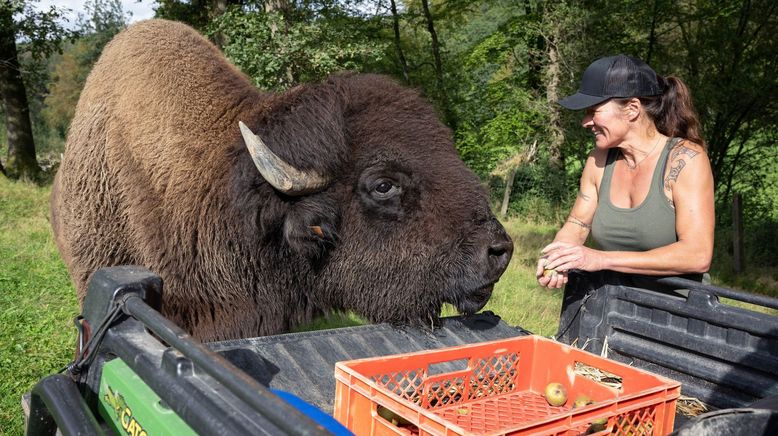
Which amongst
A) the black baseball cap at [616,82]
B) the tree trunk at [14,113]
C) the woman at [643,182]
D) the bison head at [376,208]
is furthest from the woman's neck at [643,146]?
the tree trunk at [14,113]

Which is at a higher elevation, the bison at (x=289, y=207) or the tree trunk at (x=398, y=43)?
the tree trunk at (x=398, y=43)

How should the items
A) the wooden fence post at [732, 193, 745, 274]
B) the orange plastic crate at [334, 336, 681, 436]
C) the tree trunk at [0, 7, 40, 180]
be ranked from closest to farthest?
the orange plastic crate at [334, 336, 681, 436] → the wooden fence post at [732, 193, 745, 274] → the tree trunk at [0, 7, 40, 180]

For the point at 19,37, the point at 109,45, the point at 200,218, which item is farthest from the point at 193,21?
the point at 200,218

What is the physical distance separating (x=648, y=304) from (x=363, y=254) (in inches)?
60.9

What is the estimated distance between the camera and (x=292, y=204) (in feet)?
11.1

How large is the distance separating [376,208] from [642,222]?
1.56 meters

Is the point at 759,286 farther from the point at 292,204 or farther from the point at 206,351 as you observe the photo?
the point at 206,351

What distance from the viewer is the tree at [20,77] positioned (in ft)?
55.3

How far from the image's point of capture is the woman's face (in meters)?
3.64

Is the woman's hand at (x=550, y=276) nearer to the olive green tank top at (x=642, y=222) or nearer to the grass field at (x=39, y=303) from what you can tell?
the olive green tank top at (x=642, y=222)

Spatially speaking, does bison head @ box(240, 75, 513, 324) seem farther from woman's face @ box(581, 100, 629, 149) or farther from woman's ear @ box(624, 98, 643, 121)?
woman's ear @ box(624, 98, 643, 121)

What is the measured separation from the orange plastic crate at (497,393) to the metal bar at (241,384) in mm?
800

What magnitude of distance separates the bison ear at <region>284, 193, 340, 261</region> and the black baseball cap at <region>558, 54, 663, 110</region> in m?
1.51

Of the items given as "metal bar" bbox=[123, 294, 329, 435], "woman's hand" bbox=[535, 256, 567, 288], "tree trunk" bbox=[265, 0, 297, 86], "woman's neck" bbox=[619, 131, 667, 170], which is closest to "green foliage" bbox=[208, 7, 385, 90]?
"tree trunk" bbox=[265, 0, 297, 86]
